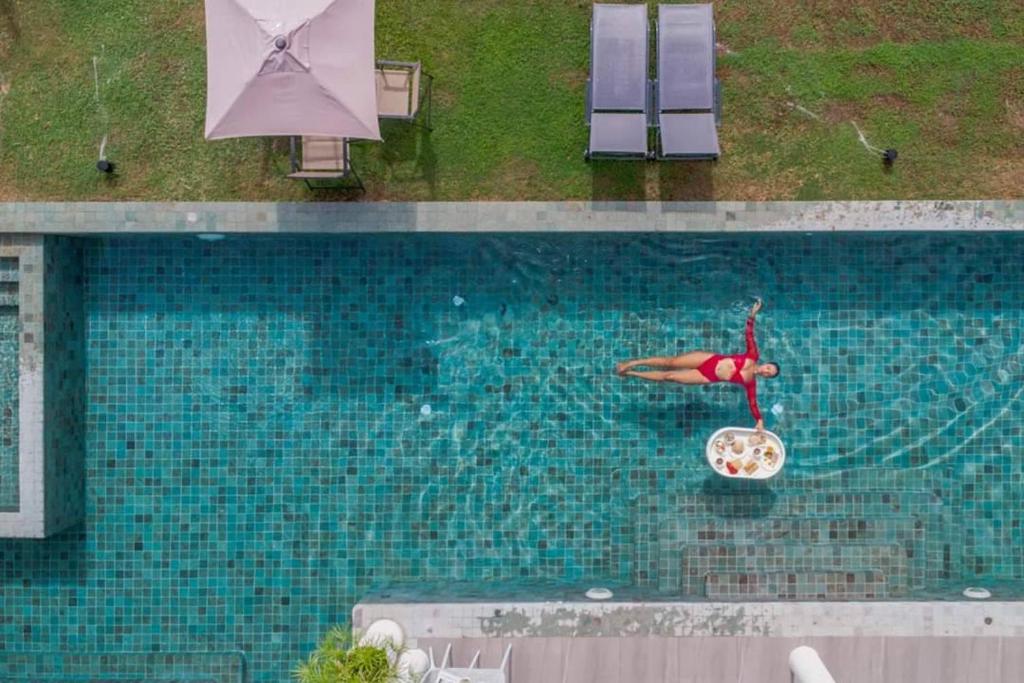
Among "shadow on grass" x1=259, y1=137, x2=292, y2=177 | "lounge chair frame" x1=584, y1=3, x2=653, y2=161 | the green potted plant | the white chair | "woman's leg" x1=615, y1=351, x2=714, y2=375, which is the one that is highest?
"lounge chair frame" x1=584, y1=3, x2=653, y2=161

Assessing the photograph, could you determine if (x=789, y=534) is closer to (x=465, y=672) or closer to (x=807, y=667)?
(x=807, y=667)

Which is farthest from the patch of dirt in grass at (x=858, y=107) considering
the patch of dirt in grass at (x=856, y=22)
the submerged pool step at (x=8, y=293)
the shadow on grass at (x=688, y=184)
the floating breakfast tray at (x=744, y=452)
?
Result: the submerged pool step at (x=8, y=293)

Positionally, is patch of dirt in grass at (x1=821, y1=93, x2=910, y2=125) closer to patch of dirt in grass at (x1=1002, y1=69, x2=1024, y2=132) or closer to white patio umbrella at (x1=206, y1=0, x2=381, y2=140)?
patch of dirt in grass at (x1=1002, y1=69, x2=1024, y2=132)

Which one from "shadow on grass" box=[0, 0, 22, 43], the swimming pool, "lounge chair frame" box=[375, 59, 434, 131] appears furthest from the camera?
the swimming pool

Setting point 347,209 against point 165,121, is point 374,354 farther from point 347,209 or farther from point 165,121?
point 165,121

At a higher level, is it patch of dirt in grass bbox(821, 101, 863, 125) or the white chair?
patch of dirt in grass bbox(821, 101, 863, 125)

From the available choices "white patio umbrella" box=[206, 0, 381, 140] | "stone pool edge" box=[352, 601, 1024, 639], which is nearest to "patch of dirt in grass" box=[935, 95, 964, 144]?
"stone pool edge" box=[352, 601, 1024, 639]

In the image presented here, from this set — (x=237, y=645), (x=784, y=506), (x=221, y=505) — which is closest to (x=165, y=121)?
(x=221, y=505)

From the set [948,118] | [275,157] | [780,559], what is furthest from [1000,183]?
[275,157]
